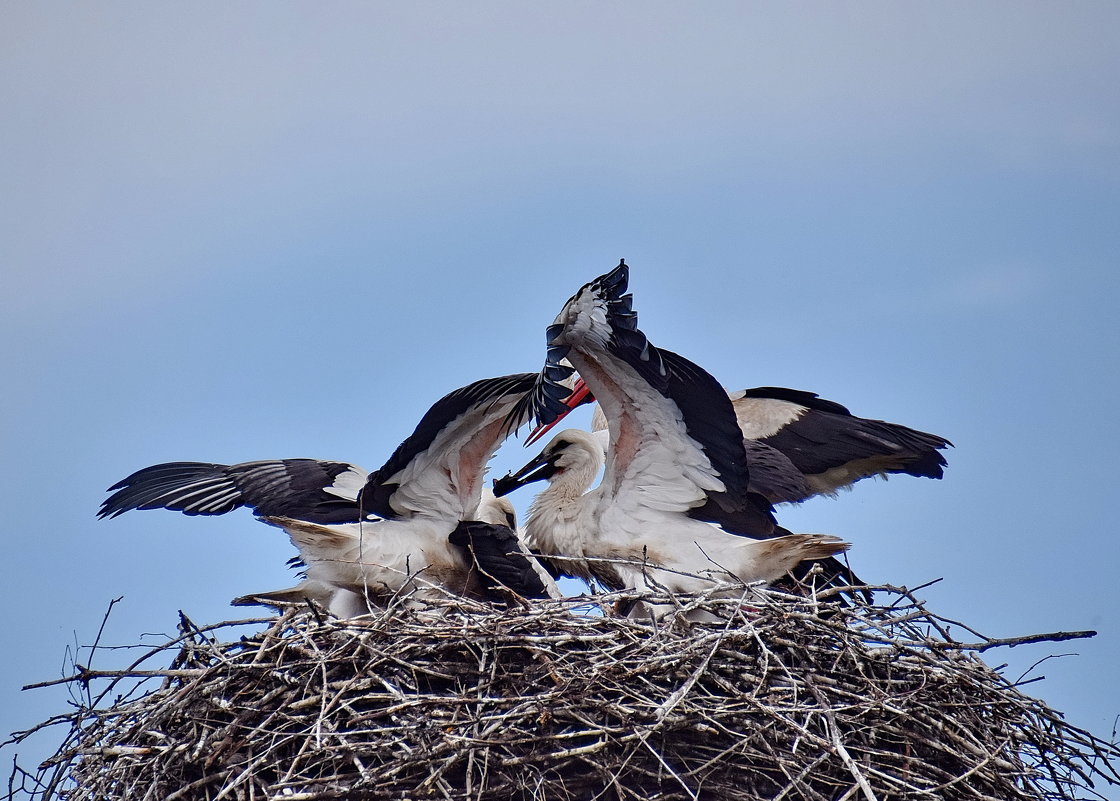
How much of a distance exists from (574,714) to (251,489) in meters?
2.24

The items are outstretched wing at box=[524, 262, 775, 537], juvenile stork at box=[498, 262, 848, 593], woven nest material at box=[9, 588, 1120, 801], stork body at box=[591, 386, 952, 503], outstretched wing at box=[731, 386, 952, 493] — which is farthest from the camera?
outstretched wing at box=[731, 386, 952, 493]

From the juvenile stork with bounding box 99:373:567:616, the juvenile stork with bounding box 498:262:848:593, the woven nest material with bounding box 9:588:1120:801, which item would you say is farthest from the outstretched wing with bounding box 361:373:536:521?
the woven nest material with bounding box 9:588:1120:801

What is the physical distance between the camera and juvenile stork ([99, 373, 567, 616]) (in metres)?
4.75

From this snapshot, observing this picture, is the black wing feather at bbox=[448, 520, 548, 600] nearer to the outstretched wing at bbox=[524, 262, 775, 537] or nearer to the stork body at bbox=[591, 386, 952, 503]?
the outstretched wing at bbox=[524, 262, 775, 537]

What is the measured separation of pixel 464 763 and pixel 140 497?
2450mm

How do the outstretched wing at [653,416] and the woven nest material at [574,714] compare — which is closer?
the woven nest material at [574,714]

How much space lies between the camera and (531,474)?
5.56m

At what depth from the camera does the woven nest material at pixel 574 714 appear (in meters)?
3.76

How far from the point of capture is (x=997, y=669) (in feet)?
14.2

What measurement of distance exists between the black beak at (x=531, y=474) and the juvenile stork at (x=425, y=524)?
31 centimetres

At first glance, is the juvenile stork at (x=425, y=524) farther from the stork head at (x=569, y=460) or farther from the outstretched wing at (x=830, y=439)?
the outstretched wing at (x=830, y=439)

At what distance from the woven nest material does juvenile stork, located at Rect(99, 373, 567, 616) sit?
0.48 m

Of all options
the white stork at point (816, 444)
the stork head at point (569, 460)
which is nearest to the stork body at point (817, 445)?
the white stork at point (816, 444)

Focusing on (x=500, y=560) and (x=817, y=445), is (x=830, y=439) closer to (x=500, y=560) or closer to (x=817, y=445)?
(x=817, y=445)
